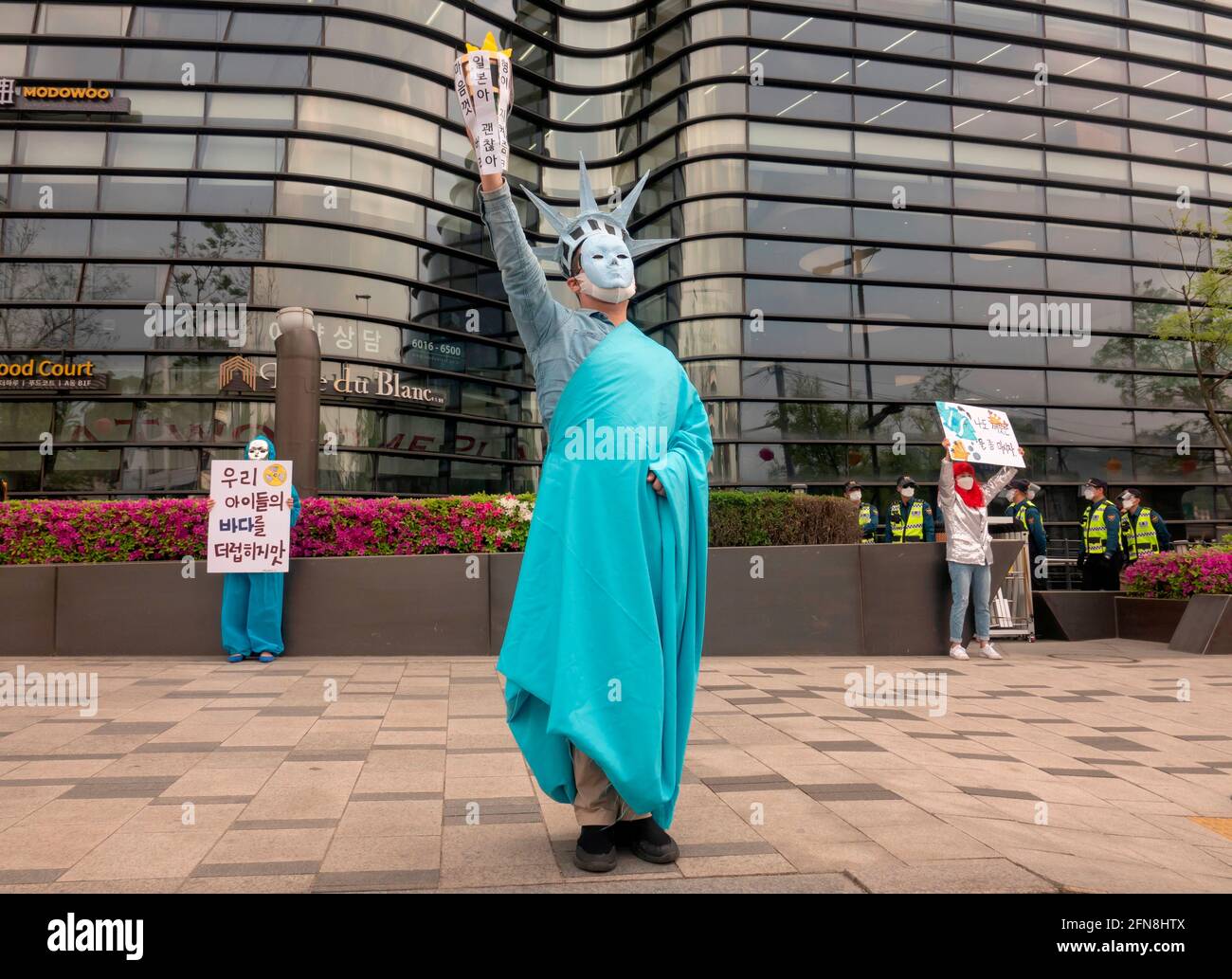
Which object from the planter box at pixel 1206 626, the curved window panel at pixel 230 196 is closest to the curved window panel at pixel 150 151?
the curved window panel at pixel 230 196

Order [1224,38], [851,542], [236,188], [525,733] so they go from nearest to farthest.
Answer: [525,733] → [851,542] → [236,188] → [1224,38]

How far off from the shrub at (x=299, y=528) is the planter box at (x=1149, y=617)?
643 centimetres

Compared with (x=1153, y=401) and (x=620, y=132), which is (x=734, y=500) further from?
(x=1153, y=401)

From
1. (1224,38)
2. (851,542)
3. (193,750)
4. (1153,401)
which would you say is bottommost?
(193,750)

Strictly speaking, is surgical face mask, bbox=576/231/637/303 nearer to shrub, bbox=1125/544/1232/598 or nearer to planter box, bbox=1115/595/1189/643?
shrub, bbox=1125/544/1232/598

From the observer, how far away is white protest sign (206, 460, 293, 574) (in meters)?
7.89

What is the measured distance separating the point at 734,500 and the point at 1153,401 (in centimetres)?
1841

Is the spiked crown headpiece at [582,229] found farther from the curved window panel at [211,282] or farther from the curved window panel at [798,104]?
the curved window panel at [798,104]

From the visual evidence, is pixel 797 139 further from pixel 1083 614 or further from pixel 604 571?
pixel 604 571

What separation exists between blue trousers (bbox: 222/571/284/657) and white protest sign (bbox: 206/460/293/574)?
25 cm

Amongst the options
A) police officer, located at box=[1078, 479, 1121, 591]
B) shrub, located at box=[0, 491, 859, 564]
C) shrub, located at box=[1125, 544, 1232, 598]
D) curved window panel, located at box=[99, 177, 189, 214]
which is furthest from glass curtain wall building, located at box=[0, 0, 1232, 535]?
shrub, located at box=[0, 491, 859, 564]

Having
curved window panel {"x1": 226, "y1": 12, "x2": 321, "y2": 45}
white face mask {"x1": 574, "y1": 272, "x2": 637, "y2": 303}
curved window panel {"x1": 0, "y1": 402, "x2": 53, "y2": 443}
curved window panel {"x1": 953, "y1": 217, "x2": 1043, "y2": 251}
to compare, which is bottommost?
white face mask {"x1": 574, "y1": 272, "x2": 637, "y2": 303}

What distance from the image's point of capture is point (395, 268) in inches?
759

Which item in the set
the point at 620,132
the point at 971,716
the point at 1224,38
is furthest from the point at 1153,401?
the point at 971,716
